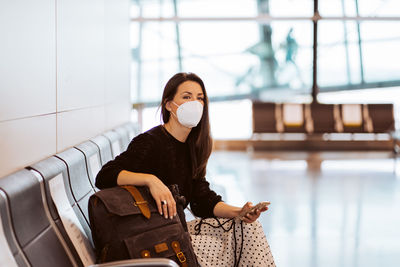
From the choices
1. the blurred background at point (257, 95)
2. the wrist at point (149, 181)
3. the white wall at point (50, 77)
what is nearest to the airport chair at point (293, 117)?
the blurred background at point (257, 95)

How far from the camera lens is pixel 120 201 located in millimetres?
1773

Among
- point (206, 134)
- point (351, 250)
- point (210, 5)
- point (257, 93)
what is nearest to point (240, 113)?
point (257, 93)

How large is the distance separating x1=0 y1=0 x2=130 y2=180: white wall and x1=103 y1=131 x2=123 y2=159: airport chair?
84 millimetres

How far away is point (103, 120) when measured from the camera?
349 cm

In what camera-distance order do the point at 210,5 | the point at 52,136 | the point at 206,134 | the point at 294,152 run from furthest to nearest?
1. the point at 210,5
2. the point at 294,152
3. the point at 206,134
4. the point at 52,136

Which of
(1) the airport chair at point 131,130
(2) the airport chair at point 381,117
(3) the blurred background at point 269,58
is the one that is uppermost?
(3) the blurred background at point 269,58

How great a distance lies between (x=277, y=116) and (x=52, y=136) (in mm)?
7219

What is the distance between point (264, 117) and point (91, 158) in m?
6.87

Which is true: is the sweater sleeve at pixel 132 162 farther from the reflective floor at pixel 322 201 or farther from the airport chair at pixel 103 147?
the reflective floor at pixel 322 201

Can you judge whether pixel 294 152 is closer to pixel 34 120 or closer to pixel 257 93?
pixel 257 93

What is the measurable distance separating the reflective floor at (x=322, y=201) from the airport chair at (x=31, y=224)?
6.02ft

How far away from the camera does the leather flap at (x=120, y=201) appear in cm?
172

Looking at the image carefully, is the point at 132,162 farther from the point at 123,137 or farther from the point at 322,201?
the point at 322,201

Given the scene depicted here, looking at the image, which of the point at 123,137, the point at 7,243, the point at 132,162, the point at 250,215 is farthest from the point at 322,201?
the point at 7,243
